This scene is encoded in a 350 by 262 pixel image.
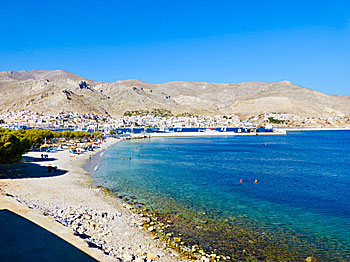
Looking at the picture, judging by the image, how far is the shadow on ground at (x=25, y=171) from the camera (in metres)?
32.4

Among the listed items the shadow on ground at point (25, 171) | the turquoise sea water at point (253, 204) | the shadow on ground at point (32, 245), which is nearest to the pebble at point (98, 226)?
the shadow on ground at point (32, 245)

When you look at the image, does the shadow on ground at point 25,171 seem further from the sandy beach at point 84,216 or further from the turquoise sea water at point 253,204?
the turquoise sea water at point 253,204

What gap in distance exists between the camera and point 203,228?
18.6m

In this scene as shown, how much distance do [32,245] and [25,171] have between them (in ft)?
83.3

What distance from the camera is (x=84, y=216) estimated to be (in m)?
18.9

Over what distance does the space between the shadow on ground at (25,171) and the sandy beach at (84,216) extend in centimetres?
12

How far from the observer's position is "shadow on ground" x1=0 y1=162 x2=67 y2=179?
32366 millimetres

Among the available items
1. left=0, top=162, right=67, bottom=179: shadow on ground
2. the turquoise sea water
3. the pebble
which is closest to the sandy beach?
the pebble

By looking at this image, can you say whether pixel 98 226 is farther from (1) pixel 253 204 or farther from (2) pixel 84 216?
(1) pixel 253 204

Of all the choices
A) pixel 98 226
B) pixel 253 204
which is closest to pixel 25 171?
pixel 98 226

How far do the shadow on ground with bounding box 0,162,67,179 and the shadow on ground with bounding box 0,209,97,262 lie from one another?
61.4 ft

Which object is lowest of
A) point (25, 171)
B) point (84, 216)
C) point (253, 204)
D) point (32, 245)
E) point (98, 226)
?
point (253, 204)

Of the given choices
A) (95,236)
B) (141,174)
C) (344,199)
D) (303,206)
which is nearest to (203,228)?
(95,236)

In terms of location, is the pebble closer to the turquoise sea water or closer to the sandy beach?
the sandy beach
